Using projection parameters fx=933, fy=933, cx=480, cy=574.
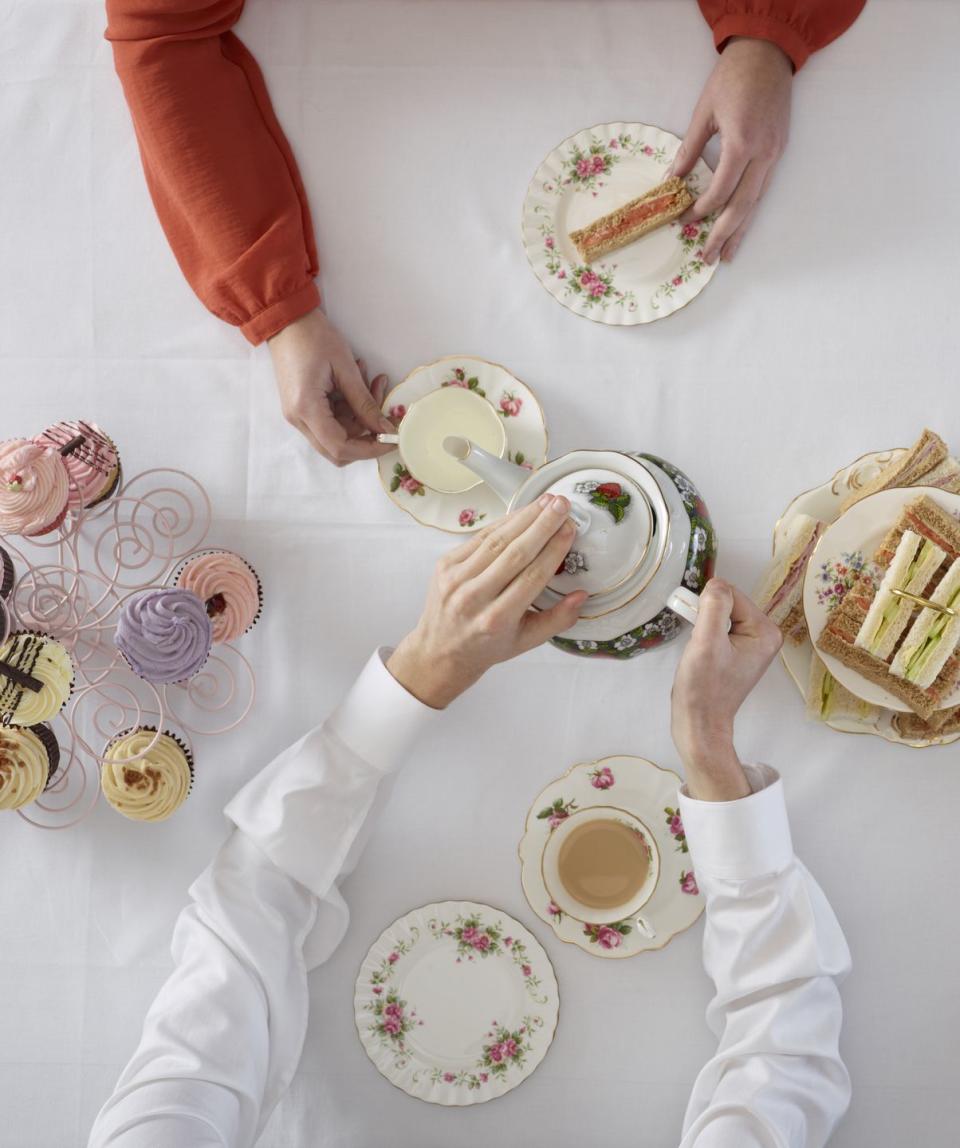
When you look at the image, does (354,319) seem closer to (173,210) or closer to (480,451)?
(173,210)

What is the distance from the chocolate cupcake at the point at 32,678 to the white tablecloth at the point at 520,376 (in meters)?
0.26

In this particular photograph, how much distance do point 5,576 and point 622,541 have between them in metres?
0.67

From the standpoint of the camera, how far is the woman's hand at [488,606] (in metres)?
0.83

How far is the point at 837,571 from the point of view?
1.06 metres

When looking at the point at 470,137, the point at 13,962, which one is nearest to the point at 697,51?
the point at 470,137

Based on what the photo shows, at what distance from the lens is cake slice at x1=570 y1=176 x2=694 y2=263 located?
44.6 inches

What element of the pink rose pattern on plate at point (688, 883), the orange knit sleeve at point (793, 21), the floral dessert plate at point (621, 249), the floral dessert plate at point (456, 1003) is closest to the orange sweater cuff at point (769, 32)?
the orange knit sleeve at point (793, 21)

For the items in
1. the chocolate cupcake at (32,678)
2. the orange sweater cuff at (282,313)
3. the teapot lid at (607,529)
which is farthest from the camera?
the orange sweater cuff at (282,313)

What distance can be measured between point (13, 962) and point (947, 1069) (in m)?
1.15

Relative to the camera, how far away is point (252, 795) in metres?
1.09

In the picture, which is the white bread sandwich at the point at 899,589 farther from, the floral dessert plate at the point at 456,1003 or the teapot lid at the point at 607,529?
the floral dessert plate at the point at 456,1003

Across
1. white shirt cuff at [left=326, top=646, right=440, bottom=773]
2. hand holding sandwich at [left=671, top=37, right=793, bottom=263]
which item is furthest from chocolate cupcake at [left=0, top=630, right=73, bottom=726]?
hand holding sandwich at [left=671, top=37, right=793, bottom=263]

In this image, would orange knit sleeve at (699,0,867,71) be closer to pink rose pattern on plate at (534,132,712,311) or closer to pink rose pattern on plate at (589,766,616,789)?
pink rose pattern on plate at (534,132,712,311)

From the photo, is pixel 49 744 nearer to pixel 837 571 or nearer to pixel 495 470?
pixel 495 470
